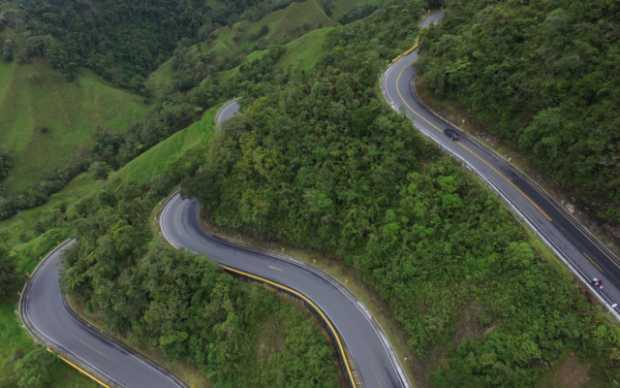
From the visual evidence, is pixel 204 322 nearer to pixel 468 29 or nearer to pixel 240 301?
pixel 240 301

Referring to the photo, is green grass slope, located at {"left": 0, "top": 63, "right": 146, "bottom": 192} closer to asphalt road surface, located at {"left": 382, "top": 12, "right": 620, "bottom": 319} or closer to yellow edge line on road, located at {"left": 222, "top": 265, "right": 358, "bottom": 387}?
yellow edge line on road, located at {"left": 222, "top": 265, "right": 358, "bottom": 387}

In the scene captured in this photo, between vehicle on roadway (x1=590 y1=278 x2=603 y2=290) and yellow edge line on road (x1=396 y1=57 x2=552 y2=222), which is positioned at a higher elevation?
yellow edge line on road (x1=396 y1=57 x2=552 y2=222)

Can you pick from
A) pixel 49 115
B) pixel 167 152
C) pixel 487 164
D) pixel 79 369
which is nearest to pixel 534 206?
pixel 487 164

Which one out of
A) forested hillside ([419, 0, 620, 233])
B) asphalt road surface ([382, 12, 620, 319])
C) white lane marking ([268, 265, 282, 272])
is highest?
forested hillside ([419, 0, 620, 233])

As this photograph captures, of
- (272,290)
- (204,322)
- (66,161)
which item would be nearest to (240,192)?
(272,290)

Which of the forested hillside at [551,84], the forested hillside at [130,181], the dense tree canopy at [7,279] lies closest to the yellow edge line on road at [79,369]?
the forested hillside at [130,181]

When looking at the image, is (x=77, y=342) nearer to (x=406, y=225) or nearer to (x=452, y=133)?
(x=406, y=225)

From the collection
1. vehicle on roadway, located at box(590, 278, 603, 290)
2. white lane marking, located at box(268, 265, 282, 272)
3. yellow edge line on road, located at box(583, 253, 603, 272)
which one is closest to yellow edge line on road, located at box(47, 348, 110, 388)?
white lane marking, located at box(268, 265, 282, 272)
